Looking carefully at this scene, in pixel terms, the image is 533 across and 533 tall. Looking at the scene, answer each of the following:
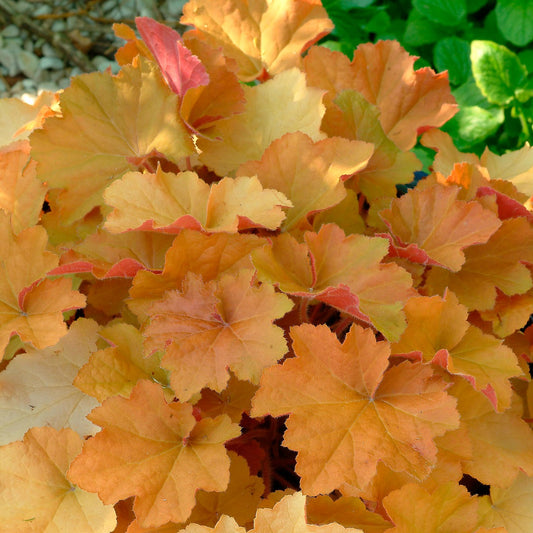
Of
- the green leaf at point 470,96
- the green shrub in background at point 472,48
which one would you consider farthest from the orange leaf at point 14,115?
the green leaf at point 470,96

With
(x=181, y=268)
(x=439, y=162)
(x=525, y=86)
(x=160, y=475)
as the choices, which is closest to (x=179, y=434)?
(x=160, y=475)

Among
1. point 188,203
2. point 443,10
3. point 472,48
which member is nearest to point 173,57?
point 188,203

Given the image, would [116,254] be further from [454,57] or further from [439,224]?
[454,57]

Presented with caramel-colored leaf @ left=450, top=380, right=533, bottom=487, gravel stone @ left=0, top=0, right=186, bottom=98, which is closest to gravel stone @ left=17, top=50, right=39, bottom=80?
gravel stone @ left=0, top=0, right=186, bottom=98

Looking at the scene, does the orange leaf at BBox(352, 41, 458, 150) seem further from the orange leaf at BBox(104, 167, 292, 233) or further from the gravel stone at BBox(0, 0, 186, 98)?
the gravel stone at BBox(0, 0, 186, 98)

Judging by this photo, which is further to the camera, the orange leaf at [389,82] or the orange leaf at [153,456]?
the orange leaf at [389,82]

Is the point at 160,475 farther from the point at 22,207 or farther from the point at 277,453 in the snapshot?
the point at 22,207

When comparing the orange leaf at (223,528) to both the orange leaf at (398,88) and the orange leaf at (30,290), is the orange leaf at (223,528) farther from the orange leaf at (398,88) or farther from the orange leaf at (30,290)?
the orange leaf at (398,88)
